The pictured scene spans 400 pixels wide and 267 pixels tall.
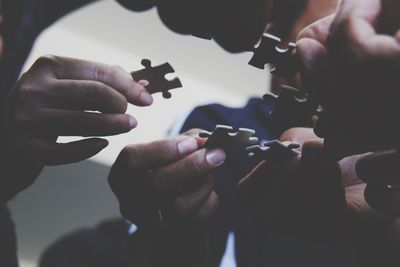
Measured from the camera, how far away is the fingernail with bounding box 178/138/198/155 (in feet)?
2.10

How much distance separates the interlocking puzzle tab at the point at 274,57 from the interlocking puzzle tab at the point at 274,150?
100mm

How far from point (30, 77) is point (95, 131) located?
0.12 metres

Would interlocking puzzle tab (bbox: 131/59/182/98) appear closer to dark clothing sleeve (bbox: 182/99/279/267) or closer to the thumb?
the thumb

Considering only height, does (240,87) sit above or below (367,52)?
below

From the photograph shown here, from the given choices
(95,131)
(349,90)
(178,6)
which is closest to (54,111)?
(95,131)

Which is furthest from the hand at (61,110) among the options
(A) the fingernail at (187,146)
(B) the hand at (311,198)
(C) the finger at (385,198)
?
(C) the finger at (385,198)

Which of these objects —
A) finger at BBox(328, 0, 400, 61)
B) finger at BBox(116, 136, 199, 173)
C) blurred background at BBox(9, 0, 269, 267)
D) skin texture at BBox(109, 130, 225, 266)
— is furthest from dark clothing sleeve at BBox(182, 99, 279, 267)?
finger at BBox(328, 0, 400, 61)

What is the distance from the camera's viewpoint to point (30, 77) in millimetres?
562

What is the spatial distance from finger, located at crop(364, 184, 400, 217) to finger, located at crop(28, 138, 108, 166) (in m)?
0.38

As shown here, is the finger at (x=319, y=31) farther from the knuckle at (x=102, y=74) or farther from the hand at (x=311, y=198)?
the knuckle at (x=102, y=74)

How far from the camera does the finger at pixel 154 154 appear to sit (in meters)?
0.65

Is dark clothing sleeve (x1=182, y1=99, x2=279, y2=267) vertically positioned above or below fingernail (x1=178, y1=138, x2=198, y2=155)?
below

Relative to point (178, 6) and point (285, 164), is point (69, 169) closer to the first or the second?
point (285, 164)

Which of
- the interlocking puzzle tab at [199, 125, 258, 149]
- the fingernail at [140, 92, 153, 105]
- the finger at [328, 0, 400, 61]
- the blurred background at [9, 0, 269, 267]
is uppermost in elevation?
the finger at [328, 0, 400, 61]
